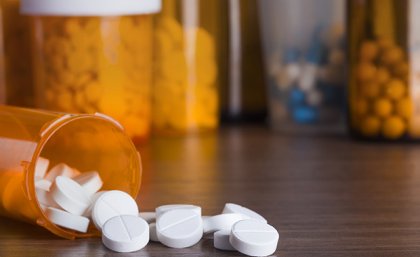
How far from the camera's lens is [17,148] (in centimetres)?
93

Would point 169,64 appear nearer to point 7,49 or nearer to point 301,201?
point 7,49

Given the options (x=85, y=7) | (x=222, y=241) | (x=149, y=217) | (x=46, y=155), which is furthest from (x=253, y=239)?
(x=85, y=7)

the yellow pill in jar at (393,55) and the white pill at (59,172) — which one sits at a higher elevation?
the yellow pill in jar at (393,55)

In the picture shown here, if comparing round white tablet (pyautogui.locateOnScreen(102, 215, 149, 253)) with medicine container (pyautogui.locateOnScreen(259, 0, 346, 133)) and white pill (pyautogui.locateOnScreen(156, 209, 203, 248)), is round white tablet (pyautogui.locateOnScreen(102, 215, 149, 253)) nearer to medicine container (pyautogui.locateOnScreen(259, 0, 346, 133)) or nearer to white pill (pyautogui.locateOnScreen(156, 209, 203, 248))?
white pill (pyautogui.locateOnScreen(156, 209, 203, 248))

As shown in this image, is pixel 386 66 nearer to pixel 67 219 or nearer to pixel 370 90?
pixel 370 90

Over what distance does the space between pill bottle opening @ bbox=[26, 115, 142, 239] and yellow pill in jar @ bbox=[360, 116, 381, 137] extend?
1.30 ft

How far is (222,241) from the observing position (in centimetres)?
84

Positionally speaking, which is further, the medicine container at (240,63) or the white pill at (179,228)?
the medicine container at (240,63)

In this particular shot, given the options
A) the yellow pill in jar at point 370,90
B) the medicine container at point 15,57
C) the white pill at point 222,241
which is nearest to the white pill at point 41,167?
the white pill at point 222,241

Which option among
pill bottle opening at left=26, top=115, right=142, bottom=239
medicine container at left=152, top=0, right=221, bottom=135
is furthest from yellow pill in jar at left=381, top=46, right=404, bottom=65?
pill bottle opening at left=26, top=115, right=142, bottom=239

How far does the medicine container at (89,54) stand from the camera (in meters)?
1.24

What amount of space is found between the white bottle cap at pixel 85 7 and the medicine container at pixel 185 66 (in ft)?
0.40

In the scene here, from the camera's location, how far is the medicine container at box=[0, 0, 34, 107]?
1339 millimetres

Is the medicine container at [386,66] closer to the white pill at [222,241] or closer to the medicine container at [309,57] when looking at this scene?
the medicine container at [309,57]
